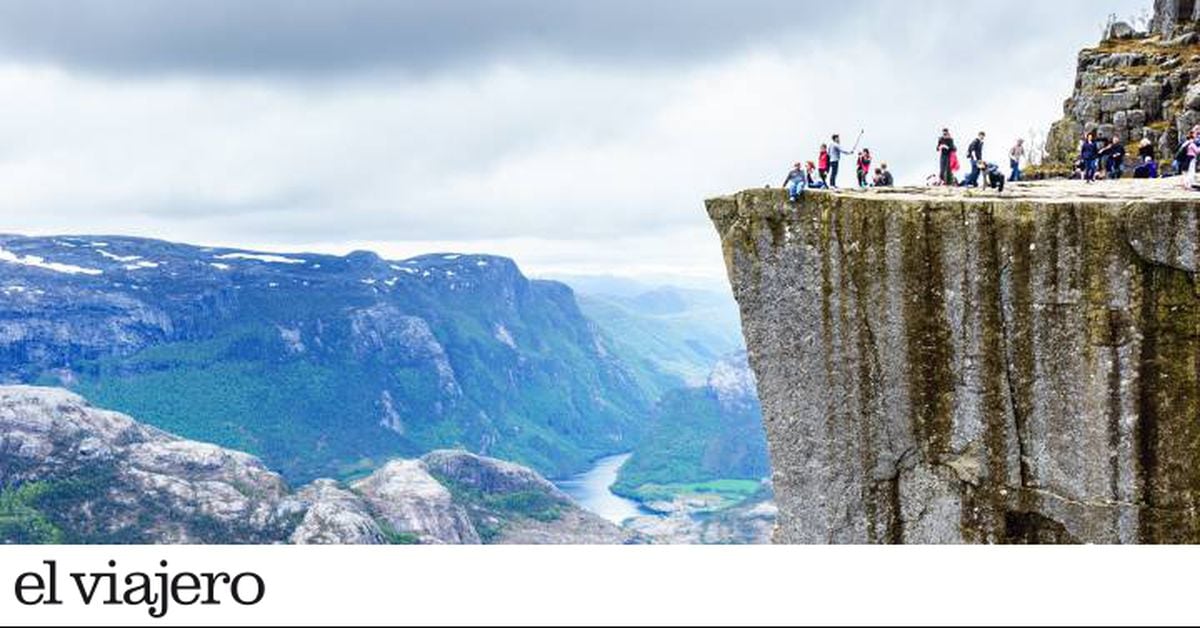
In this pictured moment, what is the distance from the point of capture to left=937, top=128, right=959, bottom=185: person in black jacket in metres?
37.6

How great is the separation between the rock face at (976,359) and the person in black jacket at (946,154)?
18.2 ft

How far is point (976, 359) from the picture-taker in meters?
29.3

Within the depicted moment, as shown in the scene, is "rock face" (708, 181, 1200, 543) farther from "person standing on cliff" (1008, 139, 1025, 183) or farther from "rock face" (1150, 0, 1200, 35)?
"rock face" (1150, 0, 1200, 35)

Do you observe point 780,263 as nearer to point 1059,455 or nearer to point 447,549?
point 1059,455

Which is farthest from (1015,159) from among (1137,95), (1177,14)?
(1177,14)

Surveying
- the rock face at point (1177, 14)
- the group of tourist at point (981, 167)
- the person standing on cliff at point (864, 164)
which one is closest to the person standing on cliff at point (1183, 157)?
the group of tourist at point (981, 167)

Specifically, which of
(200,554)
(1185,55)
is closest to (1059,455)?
(200,554)

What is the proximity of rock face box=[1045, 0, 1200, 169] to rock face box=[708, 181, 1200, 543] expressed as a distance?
18.4m

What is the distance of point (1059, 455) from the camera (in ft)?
94.9

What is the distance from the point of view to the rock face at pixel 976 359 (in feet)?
91.2

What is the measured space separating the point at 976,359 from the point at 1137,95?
3031 cm

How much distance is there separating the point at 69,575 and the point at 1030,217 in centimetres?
2498

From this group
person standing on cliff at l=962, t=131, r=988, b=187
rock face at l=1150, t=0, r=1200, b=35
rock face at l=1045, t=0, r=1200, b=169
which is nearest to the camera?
person standing on cliff at l=962, t=131, r=988, b=187

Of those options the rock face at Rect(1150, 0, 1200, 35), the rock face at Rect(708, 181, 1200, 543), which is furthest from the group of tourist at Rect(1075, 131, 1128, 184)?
the rock face at Rect(1150, 0, 1200, 35)
